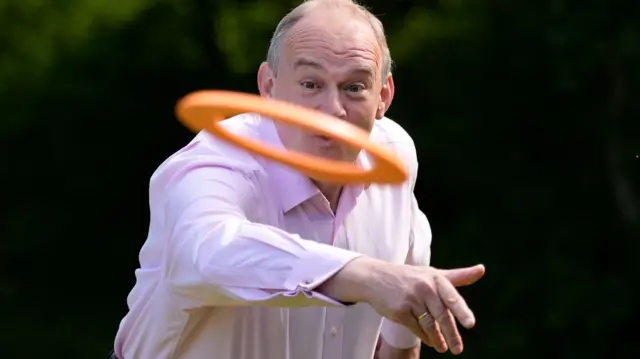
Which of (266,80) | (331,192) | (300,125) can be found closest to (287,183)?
(331,192)

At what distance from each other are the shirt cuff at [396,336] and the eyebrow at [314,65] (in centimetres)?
78

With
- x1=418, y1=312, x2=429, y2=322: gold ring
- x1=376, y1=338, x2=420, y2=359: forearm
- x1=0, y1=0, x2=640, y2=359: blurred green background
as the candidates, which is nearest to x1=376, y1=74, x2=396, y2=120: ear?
x1=376, y1=338, x2=420, y2=359: forearm

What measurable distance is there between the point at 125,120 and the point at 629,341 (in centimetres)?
275

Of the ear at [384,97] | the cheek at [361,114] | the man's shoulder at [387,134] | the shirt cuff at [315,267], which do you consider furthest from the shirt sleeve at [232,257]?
the man's shoulder at [387,134]

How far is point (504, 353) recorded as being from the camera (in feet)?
23.2

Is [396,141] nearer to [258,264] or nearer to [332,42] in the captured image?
[332,42]

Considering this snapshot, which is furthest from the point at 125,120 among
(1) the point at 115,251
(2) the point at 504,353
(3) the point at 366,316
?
(3) the point at 366,316

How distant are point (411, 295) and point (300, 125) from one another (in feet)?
1.16

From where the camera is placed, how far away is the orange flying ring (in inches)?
93.9

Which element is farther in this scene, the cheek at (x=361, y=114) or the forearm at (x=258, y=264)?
the cheek at (x=361, y=114)

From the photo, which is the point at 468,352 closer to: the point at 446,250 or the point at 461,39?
the point at 446,250

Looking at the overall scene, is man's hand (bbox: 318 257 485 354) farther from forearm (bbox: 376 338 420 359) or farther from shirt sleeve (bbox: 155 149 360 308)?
forearm (bbox: 376 338 420 359)

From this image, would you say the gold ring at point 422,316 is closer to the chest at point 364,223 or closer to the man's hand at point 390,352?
the chest at point 364,223

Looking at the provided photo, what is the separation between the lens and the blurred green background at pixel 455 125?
7062 mm
